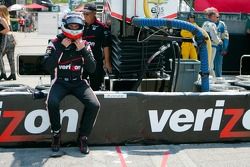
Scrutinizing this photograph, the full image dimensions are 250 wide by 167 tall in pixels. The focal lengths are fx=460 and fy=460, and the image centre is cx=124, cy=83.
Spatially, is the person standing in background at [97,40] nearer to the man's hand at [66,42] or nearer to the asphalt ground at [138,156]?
the man's hand at [66,42]

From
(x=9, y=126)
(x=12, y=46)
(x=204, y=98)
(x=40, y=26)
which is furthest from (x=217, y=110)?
(x=40, y=26)

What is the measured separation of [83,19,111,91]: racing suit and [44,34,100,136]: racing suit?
138 centimetres

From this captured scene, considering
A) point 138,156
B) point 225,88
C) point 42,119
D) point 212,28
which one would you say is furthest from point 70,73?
point 212,28

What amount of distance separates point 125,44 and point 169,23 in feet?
4.03

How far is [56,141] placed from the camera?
18.2ft

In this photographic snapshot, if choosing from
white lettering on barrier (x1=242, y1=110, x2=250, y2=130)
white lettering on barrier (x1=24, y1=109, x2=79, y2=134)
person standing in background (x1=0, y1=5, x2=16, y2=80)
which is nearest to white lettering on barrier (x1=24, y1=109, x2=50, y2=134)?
white lettering on barrier (x1=24, y1=109, x2=79, y2=134)

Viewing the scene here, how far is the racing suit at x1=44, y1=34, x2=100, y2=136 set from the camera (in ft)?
18.0

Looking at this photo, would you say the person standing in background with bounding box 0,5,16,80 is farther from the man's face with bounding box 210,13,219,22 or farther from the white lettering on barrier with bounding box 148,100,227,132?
the white lettering on barrier with bounding box 148,100,227,132

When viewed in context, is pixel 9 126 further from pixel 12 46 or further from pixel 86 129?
pixel 12 46

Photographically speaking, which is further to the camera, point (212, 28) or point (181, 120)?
point (212, 28)

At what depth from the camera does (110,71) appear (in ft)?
24.8

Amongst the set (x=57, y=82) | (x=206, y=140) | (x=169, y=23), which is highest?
(x=169, y=23)

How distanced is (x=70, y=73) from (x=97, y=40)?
5.13 ft

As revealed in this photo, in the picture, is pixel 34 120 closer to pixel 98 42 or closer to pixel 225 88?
pixel 98 42
